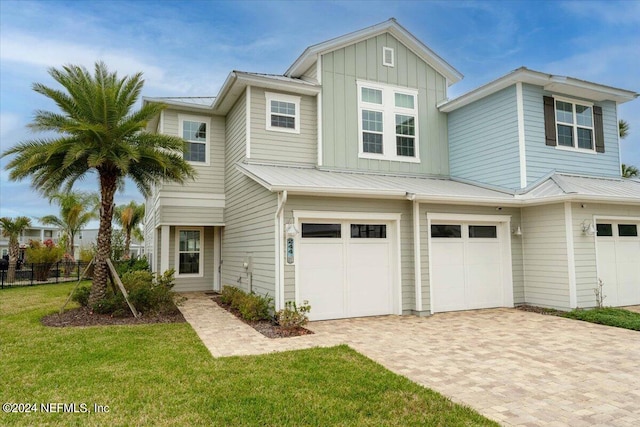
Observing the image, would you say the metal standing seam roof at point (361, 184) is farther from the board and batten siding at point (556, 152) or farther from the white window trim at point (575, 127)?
the white window trim at point (575, 127)

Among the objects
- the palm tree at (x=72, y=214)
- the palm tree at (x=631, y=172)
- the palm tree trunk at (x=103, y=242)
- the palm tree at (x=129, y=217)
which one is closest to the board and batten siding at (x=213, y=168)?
the palm tree trunk at (x=103, y=242)

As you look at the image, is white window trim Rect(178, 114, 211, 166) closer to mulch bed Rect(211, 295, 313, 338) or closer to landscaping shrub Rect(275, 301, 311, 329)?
mulch bed Rect(211, 295, 313, 338)

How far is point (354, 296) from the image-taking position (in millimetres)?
9594

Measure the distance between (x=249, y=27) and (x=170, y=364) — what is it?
15.9 m

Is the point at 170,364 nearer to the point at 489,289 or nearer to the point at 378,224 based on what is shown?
the point at 378,224

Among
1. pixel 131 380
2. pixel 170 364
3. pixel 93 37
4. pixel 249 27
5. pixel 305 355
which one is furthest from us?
pixel 249 27

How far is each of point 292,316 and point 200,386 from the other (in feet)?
10.8

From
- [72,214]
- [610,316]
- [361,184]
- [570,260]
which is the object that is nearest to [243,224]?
[361,184]

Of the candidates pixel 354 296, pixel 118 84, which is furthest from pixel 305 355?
pixel 118 84

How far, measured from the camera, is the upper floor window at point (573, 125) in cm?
1165

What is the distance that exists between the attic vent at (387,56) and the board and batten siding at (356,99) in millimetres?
103

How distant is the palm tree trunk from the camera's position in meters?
9.72

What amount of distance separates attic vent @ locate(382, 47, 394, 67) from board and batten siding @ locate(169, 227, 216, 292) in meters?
8.33

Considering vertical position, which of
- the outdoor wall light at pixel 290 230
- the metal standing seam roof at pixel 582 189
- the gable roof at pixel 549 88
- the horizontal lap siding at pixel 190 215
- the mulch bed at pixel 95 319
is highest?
the gable roof at pixel 549 88
